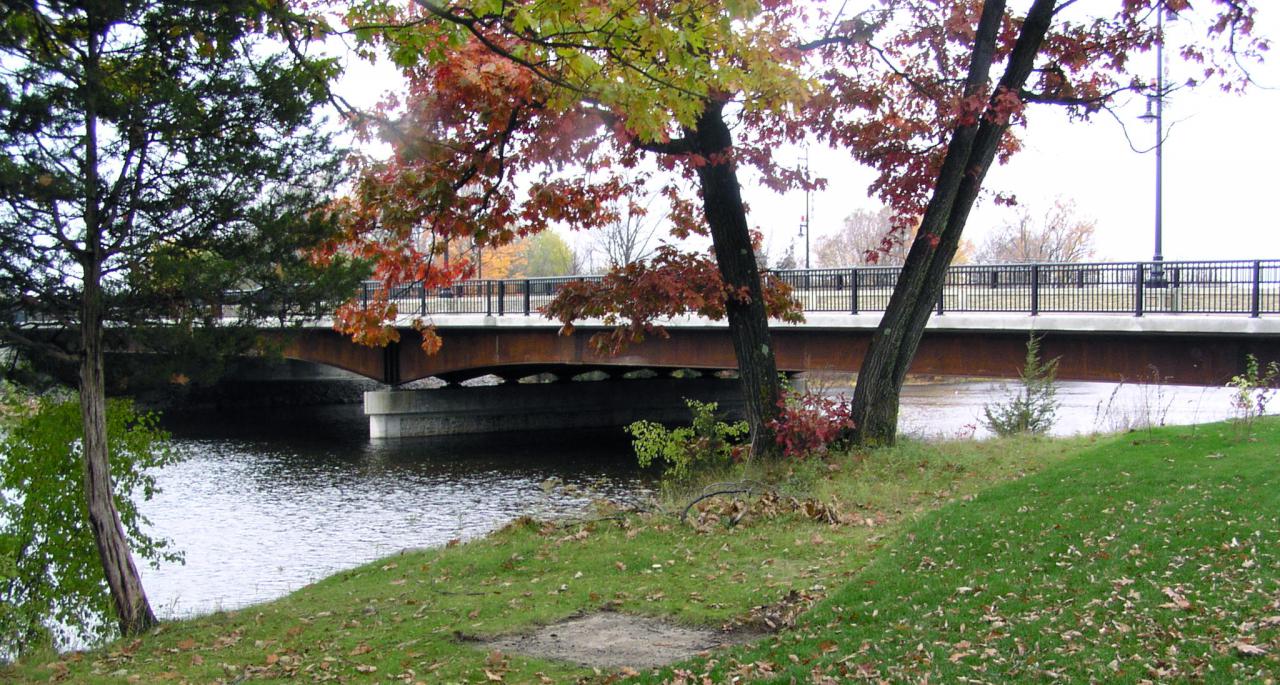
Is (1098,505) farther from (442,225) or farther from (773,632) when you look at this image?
(442,225)

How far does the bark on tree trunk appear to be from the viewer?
30.2 ft

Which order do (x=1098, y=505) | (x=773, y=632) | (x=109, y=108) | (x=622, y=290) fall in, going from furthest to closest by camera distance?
(x=622, y=290) < (x=1098, y=505) < (x=109, y=108) < (x=773, y=632)

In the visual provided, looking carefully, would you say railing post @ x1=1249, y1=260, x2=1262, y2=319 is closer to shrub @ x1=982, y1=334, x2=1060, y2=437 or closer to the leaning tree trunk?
shrub @ x1=982, y1=334, x2=1060, y2=437

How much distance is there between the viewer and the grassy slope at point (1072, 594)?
565cm

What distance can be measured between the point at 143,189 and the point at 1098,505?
28.9 ft

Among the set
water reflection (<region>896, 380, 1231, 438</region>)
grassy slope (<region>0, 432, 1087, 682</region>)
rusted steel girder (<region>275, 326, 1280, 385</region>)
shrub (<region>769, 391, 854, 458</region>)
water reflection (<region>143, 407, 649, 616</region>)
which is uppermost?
rusted steel girder (<region>275, 326, 1280, 385</region>)

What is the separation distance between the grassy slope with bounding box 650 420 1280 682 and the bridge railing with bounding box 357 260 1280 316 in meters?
7.17

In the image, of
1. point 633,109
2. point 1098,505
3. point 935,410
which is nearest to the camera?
point 633,109

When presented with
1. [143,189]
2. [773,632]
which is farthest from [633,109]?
[143,189]

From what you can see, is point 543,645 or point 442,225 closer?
point 543,645

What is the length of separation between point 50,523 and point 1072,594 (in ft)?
30.3

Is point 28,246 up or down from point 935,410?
up

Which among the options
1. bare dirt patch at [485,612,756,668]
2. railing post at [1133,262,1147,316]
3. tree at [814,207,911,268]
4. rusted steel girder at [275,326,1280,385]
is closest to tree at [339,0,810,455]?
rusted steel girder at [275,326,1280,385]

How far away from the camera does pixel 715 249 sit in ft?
47.2
